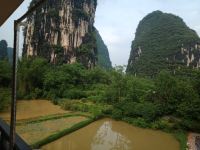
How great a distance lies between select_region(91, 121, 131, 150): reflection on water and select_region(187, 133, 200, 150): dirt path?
2.74m

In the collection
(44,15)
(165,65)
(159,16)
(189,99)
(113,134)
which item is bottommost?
(113,134)

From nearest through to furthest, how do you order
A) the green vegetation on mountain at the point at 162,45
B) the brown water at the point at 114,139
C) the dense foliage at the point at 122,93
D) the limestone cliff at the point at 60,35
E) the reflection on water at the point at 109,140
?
the brown water at the point at 114,139, the reflection on water at the point at 109,140, the dense foliage at the point at 122,93, the limestone cliff at the point at 60,35, the green vegetation on mountain at the point at 162,45

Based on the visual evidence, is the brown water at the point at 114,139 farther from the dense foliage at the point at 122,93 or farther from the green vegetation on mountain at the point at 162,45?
the green vegetation on mountain at the point at 162,45

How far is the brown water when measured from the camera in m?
11.3

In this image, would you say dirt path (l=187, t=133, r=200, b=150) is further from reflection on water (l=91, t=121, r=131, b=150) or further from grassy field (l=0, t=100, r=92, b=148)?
grassy field (l=0, t=100, r=92, b=148)

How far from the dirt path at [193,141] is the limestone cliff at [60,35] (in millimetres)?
23004

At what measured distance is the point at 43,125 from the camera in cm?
1431

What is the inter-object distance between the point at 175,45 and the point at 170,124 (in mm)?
31930

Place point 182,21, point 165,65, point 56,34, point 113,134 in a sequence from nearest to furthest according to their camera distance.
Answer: point 113,134 < point 56,34 < point 165,65 < point 182,21

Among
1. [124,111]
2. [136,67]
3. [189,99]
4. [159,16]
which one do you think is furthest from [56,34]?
[159,16]

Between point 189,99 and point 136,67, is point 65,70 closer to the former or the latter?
point 189,99

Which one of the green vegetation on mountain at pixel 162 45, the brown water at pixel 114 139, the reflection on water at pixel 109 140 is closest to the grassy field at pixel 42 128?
the brown water at pixel 114 139

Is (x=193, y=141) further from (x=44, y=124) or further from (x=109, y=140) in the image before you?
(x=44, y=124)

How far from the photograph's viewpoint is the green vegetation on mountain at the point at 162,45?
41469 millimetres
